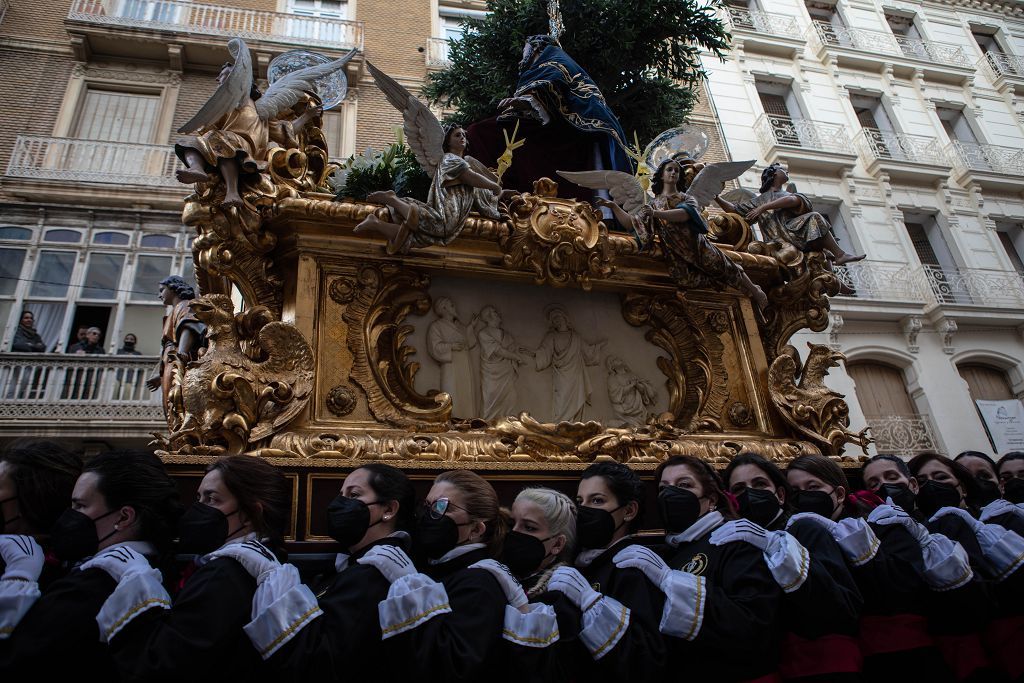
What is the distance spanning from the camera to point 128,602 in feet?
7.05

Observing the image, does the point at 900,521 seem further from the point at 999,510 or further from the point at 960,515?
the point at 999,510

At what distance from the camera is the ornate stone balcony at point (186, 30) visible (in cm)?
1462

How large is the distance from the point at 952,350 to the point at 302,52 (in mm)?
15349

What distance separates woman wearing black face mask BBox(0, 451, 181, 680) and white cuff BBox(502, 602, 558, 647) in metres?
1.28

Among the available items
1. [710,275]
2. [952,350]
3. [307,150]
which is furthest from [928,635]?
[952,350]

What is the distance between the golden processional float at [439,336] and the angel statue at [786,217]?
17 cm

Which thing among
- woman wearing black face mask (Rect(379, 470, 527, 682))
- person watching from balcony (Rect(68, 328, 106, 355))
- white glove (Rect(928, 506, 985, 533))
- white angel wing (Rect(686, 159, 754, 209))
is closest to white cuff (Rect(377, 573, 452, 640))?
woman wearing black face mask (Rect(379, 470, 527, 682))

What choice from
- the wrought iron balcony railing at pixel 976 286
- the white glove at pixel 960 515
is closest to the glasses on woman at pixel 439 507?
the white glove at pixel 960 515

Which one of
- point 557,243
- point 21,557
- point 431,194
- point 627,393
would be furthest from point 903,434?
point 21,557

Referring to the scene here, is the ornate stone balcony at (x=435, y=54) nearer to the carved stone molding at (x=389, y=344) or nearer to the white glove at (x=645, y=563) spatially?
the carved stone molding at (x=389, y=344)

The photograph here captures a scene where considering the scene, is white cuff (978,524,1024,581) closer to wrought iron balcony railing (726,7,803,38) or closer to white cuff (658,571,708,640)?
white cuff (658,571,708,640)

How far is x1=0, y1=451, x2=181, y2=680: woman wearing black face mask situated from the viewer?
2084 mm

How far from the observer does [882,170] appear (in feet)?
55.6

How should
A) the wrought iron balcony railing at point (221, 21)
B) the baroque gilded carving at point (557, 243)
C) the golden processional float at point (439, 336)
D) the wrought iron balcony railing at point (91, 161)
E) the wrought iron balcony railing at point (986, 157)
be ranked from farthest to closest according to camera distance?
the wrought iron balcony railing at point (986, 157), the wrought iron balcony railing at point (221, 21), the wrought iron balcony railing at point (91, 161), the baroque gilded carving at point (557, 243), the golden processional float at point (439, 336)
